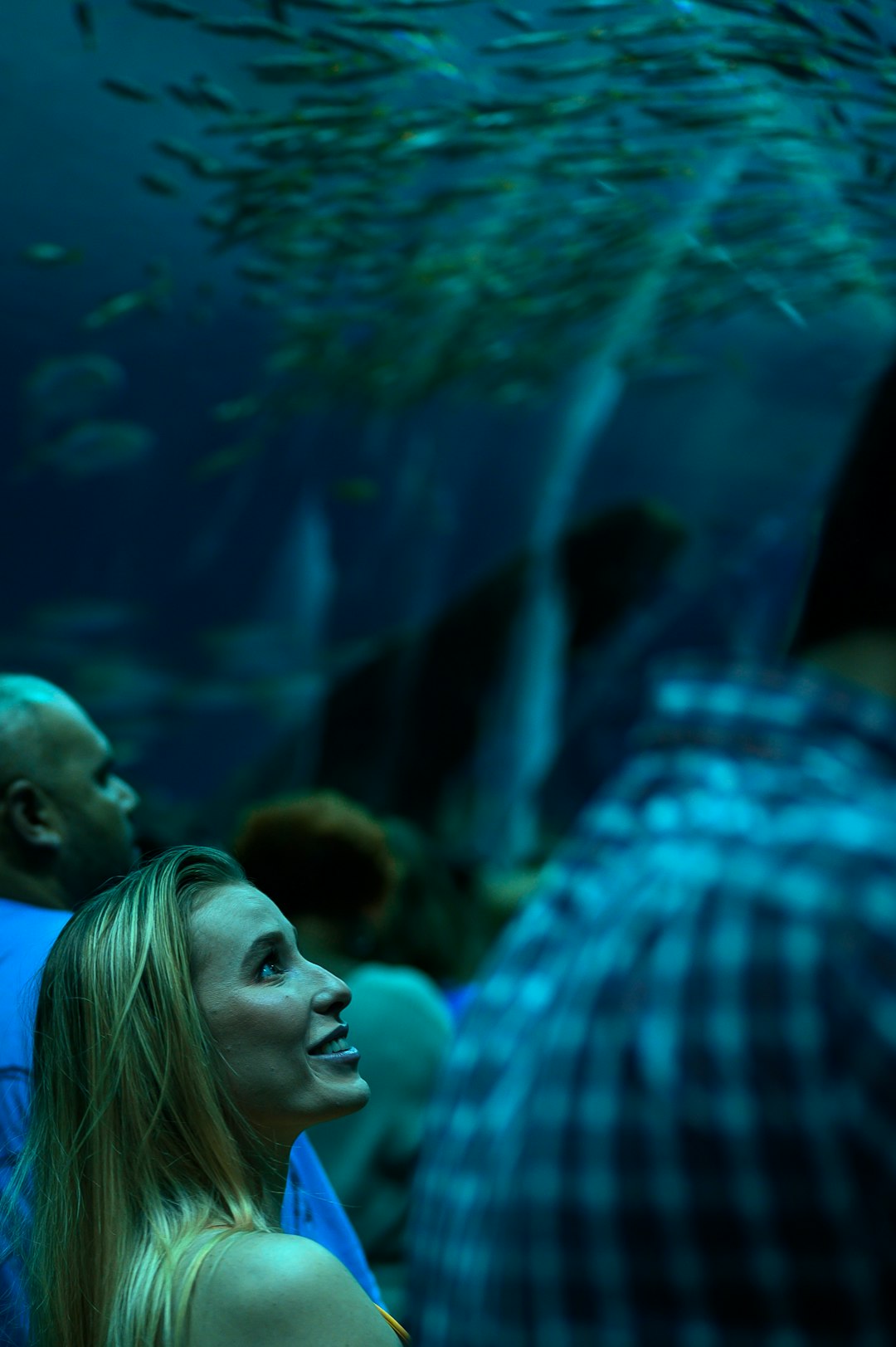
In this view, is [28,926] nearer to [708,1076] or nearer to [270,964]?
[270,964]

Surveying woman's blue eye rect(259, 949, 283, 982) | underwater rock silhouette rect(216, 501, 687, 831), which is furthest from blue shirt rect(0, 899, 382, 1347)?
underwater rock silhouette rect(216, 501, 687, 831)

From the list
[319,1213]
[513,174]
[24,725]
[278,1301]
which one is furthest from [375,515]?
[278,1301]

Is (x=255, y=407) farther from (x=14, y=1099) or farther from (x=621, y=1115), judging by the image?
(x=621, y=1115)

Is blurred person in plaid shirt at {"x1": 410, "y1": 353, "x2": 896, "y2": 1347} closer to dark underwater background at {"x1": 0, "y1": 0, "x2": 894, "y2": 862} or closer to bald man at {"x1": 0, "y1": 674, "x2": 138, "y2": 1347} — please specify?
bald man at {"x1": 0, "y1": 674, "x2": 138, "y2": 1347}

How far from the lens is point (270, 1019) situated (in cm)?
153

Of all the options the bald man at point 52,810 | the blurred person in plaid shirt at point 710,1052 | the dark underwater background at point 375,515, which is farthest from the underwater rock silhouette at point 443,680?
the blurred person in plaid shirt at point 710,1052

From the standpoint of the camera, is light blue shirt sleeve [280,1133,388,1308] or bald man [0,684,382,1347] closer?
light blue shirt sleeve [280,1133,388,1308]

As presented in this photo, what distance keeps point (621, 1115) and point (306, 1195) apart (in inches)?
46.4

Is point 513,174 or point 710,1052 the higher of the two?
point 710,1052

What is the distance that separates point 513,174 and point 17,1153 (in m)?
6.93

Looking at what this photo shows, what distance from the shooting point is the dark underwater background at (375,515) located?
8.31 m

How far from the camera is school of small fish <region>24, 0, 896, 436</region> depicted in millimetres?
4992

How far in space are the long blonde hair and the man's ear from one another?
0.73 m

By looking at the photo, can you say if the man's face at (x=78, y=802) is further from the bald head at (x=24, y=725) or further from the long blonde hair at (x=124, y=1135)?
the long blonde hair at (x=124, y=1135)
